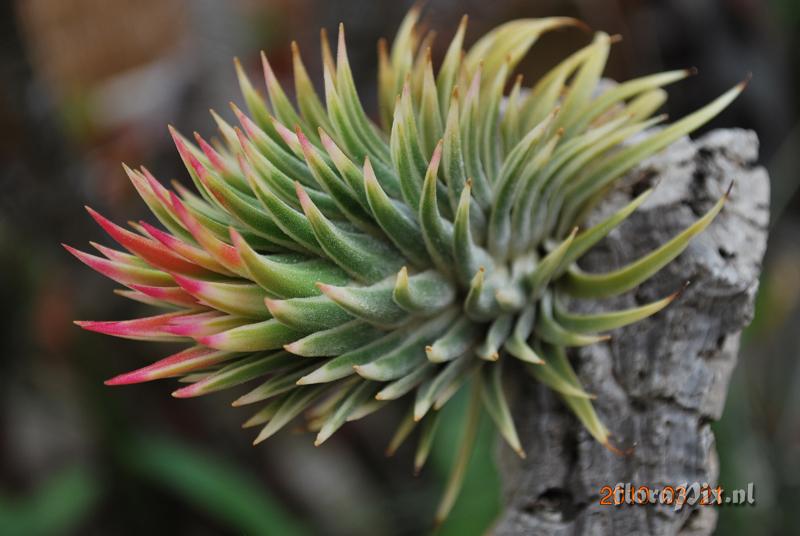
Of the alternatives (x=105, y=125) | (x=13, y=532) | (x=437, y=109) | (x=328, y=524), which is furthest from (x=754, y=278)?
(x=105, y=125)

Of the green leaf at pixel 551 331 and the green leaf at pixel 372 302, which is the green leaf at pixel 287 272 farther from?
the green leaf at pixel 551 331

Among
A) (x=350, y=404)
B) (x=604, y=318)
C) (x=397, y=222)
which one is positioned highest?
(x=397, y=222)

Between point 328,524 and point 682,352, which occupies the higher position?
point 682,352

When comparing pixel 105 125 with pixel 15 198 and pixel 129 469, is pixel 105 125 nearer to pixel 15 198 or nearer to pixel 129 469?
pixel 15 198

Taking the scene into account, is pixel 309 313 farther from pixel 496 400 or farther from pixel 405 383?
pixel 496 400

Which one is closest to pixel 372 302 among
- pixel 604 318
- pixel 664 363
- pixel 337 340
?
pixel 337 340

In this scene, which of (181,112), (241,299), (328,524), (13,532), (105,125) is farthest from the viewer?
(105,125)

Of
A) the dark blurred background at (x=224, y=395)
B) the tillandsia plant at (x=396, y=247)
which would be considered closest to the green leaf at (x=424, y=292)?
the tillandsia plant at (x=396, y=247)

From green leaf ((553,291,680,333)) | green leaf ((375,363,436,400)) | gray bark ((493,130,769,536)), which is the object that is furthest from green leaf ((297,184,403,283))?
gray bark ((493,130,769,536))
